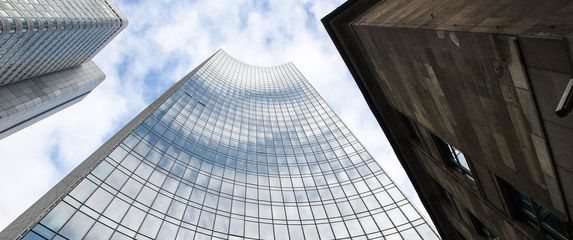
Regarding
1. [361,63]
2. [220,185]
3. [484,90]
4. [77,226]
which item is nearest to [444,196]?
[361,63]

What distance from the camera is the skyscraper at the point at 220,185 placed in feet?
76.2

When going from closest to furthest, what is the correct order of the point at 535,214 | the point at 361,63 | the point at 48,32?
1. the point at 535,214
2. the point at 361,63
3. the point at 48,32

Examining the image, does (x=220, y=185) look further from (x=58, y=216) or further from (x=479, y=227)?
(x=479, y=227)

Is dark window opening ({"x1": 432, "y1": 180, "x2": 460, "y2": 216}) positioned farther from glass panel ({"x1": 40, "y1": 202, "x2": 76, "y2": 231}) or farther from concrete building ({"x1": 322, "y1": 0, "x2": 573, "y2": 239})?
glass panel ({"x1": 40, "y1": 202, "x2": 76, "y2": 231})

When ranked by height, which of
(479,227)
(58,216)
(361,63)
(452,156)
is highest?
(361,63)

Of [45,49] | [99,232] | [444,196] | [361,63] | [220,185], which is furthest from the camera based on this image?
[45,49]

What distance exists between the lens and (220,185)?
116 ft

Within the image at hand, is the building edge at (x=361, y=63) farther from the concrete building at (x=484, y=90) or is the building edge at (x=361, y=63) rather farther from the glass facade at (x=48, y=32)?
the glass facade at (x=48, y=32)

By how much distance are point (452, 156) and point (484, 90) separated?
28.2 ft

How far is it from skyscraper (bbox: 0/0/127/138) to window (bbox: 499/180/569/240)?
8469cm

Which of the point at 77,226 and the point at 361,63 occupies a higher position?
the point at 361,63

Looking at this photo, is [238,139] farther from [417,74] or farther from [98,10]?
[98,10]

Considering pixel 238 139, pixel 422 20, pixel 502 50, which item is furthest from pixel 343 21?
pixel 238 139

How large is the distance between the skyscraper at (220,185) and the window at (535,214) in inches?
751
